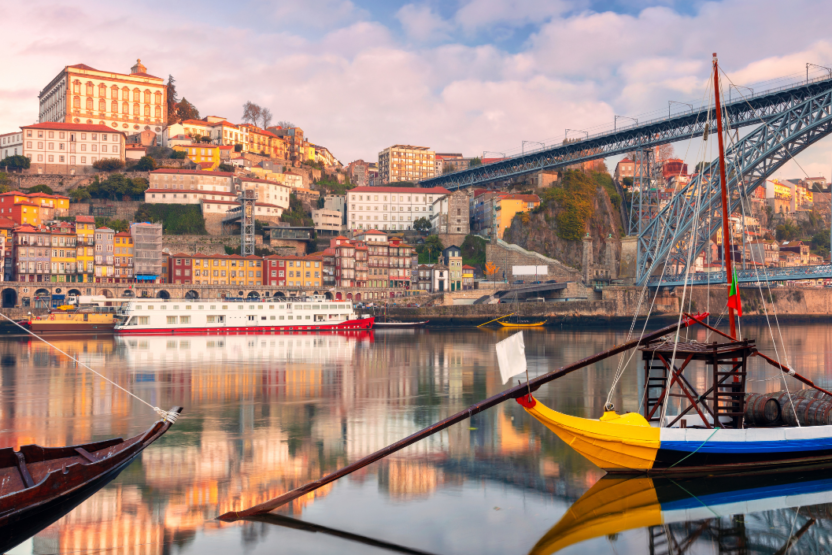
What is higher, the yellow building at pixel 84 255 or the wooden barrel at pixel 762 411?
the yellow building at pixel 84 255

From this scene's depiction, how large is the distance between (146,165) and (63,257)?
751 inches

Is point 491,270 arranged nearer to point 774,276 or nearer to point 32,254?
point 774,276

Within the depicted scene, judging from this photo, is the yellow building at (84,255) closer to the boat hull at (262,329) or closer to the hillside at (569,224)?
the boat hull at (262,329)

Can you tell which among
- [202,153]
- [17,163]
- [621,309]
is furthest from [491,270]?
[17,163]

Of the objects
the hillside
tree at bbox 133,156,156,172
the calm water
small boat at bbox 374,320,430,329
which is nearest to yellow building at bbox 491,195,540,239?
the hillside

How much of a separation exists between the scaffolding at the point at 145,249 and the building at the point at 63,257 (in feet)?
15.9

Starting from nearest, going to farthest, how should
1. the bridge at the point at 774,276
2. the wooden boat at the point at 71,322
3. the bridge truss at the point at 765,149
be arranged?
the bridge truss at the point at 765,149, the bridge at the point at 774,276, the wooden boat at the point at 71,322

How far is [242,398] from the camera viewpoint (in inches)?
699

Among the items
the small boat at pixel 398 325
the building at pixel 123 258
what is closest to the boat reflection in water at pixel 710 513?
the small boat at pixel 398 325

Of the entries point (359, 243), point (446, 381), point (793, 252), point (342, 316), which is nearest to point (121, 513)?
point (446, 381)

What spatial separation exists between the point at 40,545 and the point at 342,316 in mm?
41272

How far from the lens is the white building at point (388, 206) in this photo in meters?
77.3

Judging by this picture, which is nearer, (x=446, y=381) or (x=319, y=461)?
(x=319, y=461)

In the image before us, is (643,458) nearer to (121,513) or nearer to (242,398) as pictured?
(121,513)
